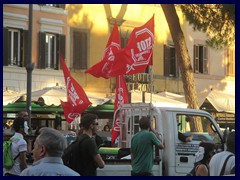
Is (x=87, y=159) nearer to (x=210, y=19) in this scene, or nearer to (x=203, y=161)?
(x=203, y=161)

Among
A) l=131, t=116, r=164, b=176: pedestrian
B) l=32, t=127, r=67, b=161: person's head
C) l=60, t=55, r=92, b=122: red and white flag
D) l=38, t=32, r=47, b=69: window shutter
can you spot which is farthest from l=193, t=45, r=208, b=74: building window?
l=32, t=127, r=67, b=161: person's head

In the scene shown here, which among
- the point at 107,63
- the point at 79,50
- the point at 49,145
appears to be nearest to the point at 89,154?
the point at 49,145

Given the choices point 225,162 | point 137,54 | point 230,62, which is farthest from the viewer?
point 230,62

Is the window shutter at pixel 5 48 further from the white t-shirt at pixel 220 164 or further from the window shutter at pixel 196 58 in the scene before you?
the white t-shirt at pixel 220 164

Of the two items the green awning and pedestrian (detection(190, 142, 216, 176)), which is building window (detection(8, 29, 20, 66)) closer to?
the green awning

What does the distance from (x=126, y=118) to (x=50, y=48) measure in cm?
1706

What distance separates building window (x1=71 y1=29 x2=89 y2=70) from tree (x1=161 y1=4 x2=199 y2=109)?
10507mm

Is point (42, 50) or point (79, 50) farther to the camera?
point (79, 50)

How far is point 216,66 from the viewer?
121ft

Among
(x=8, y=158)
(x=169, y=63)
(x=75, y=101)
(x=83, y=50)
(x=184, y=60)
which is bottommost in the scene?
(x=8, y=158)

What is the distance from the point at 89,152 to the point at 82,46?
881 inches

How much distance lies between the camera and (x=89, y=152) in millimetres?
8391
